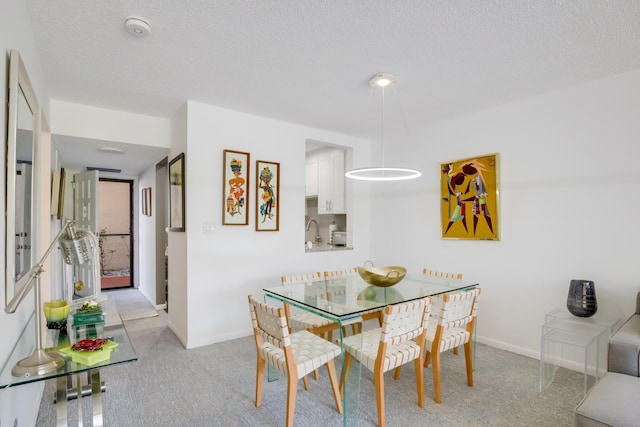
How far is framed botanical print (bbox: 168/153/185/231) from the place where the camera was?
3406 millimetres

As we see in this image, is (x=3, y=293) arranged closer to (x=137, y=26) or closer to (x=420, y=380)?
(x=137, y=26)

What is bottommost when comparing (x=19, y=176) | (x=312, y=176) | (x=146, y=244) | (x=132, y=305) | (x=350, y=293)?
(x=132, y=305)

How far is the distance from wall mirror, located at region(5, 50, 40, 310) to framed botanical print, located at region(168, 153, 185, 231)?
1.52 metres

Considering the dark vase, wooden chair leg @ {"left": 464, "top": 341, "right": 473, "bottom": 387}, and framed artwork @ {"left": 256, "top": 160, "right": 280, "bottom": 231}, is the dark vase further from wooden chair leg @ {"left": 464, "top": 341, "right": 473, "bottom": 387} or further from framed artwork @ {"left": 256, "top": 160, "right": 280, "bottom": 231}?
framed artwork @ {"left": 256, "top": 160, "right": 280, "bottom": 231}

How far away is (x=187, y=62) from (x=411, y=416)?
2.84 meters

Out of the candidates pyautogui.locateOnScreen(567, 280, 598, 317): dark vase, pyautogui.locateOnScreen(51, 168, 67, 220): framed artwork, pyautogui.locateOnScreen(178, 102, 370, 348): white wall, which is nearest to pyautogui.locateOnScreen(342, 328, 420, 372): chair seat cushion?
pyautogui.locateOnScreen(567, 280, 598, 317): dark vase

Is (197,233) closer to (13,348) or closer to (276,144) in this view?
(276,144)

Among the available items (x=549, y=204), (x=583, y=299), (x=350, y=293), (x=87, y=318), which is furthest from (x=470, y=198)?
(x=87, y=318)

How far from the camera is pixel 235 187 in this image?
3525 mm

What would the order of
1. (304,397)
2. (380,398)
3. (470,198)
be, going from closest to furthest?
1. (380,398)
2. (304,397)
3. (470,198)

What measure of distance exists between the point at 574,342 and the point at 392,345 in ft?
5.55

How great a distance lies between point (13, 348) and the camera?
1474 mm

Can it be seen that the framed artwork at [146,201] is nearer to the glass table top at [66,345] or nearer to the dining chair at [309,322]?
the dining chair at [309,322]

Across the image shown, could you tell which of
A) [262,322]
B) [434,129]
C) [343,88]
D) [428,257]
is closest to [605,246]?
[428,257]
